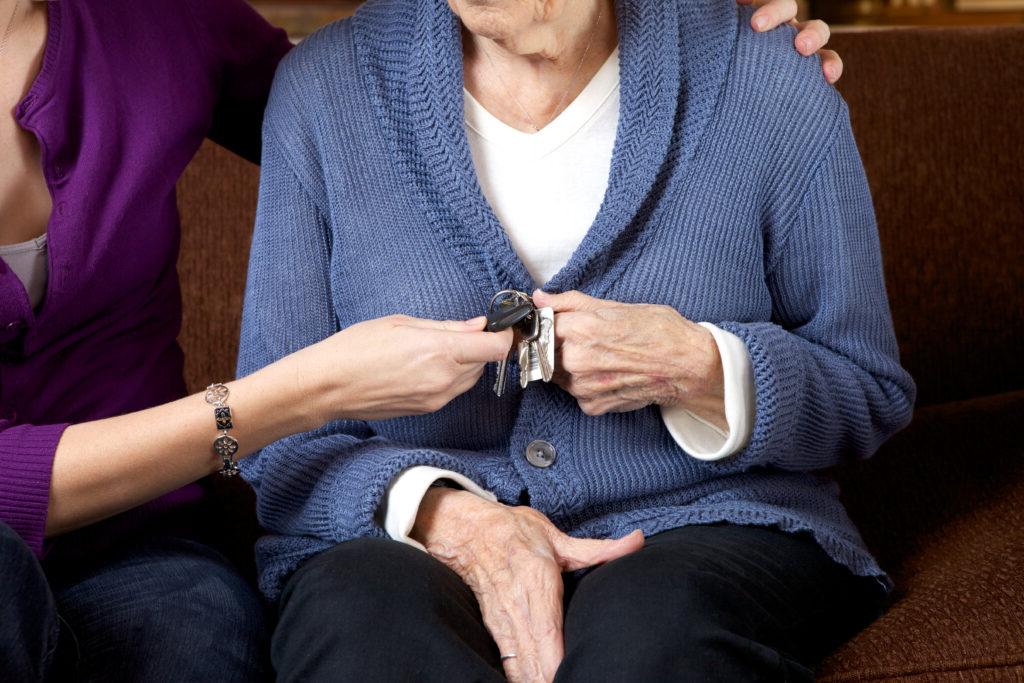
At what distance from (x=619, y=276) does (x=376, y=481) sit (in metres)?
0.33

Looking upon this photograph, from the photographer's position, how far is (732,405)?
113 centimetres

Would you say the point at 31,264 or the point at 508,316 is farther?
the point at 31,264

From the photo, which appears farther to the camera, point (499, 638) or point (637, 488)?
point (637, 488)

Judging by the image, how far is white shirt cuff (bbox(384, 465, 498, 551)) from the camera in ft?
3.62

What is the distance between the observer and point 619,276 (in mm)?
1216

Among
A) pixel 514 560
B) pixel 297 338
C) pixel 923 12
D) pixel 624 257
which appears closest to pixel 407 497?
pixel 514 560

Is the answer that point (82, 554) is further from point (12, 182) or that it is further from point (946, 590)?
point (946, 590)

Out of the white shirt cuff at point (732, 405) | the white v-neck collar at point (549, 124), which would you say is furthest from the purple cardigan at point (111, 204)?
the white shirt cuff at point (732, 405)

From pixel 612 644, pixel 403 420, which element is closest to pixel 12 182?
pixel 403 420

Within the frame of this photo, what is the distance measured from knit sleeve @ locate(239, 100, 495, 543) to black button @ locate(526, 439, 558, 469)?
0.06m

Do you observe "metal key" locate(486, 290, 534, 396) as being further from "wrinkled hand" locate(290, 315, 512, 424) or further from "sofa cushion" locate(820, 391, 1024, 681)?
"sofa cushion" locate(820, 391, 1024, 681)

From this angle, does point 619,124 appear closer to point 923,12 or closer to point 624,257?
point 624,257

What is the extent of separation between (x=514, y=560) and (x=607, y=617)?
0.40ft

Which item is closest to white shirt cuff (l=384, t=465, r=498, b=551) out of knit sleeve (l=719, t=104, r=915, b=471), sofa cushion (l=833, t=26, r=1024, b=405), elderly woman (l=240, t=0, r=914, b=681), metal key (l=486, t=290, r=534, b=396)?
elderly woman (l=240, t=0, r=914, b=681)
